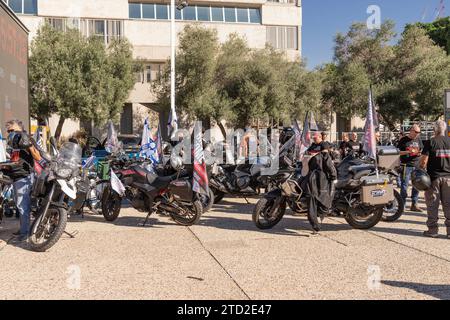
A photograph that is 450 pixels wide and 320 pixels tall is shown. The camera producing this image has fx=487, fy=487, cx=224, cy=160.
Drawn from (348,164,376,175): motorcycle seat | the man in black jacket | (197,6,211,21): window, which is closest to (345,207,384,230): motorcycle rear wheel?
the man in black jacket

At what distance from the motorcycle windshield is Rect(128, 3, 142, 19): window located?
114ft

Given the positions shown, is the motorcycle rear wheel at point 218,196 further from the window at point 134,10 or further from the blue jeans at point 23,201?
the window at point 134,10

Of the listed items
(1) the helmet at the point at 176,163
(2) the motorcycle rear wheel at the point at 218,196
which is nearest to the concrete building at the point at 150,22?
(2) the motorcycle rear wheel at the point at 218,196

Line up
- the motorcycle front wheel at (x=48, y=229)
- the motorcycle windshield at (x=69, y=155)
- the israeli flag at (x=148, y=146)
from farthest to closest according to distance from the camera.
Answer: the israeli flag at (x=148, y=146), the motorcycle windshield at (x=69, y=155), the motorcycle front wheel at (x=48, y=229)

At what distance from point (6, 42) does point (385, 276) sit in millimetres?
9532

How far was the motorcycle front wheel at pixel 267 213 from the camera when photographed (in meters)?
7.74

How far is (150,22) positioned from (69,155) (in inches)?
1362

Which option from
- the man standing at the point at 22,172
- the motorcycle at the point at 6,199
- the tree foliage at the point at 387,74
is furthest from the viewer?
the tree foliage at the point at 387,74

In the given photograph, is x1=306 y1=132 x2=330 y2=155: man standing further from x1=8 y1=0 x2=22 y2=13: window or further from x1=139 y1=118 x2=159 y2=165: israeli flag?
x1=8 y1=0 x2=22 y2=13: window

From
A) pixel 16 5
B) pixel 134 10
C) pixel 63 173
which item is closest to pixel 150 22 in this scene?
pixel 134 10

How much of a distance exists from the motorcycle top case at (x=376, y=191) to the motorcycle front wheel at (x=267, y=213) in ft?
4.19

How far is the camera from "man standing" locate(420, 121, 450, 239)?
23.8 feet

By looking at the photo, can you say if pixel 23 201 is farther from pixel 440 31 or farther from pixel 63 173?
pixel 440 31

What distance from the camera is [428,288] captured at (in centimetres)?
479
